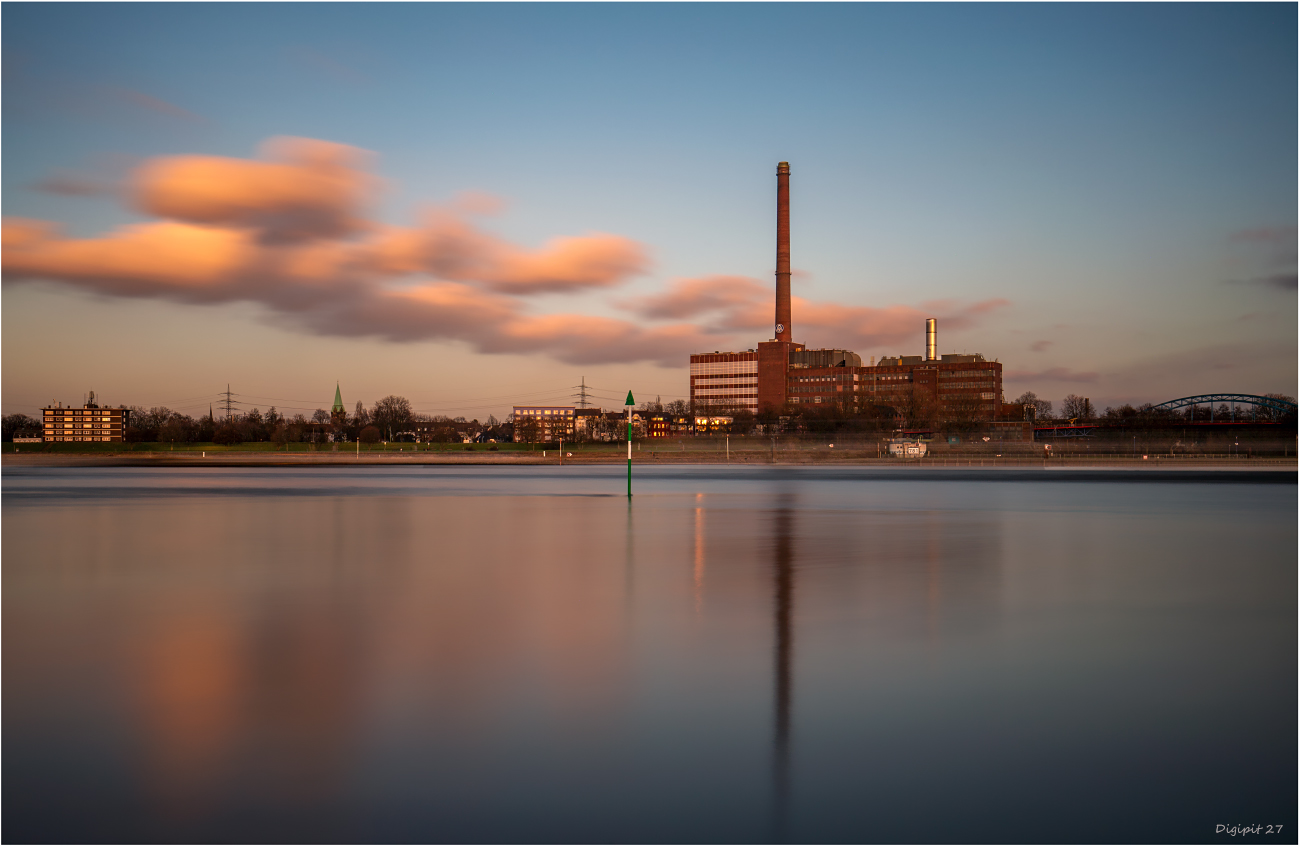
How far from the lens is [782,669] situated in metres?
8.05

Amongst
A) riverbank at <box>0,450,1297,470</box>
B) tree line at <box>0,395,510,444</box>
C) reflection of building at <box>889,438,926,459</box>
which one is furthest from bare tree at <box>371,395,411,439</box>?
reflection of building at <box>889,438,926,459</box>

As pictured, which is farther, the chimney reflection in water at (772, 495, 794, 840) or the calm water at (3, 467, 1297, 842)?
the chimney reflection in water at (772, 495, 794, 840)

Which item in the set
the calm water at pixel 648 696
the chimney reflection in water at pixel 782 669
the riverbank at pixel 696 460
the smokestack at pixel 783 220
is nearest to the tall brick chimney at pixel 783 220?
the smokestack at pixel 783 220

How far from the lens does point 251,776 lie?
211 inches

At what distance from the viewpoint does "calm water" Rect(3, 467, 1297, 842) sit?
194 inches

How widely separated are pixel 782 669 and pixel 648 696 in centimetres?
146

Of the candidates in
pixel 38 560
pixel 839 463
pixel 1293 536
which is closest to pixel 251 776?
pixel 38 560

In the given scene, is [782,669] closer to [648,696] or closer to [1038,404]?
[648,696]

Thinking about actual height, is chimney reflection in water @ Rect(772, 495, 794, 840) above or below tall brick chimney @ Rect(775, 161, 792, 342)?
below

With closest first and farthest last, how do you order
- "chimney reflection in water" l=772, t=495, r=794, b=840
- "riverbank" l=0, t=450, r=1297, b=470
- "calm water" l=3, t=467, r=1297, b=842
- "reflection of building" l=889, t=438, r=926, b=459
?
"calm water" l=3, t=467, r=1297, b=842
"chimney reflection in water" l=772, t=495, r=794, b=840
"riverbank" l=0, t=450, r=1297, b=470
"reflection of building" l=889, t=438, r=926, b=459

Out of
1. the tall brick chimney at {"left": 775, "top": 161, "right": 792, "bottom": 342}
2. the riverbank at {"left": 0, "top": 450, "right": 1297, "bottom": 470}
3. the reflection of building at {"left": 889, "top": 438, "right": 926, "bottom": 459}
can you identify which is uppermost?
the tall brick chimney at {"left": 775, "top": 161, "right": 792, "bottom": 342}

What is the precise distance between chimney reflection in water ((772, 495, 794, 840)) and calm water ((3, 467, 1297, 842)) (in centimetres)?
4

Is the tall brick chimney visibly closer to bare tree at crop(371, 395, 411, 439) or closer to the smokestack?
the smokestack

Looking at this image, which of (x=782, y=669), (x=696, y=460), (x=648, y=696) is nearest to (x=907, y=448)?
(x=696, y=460)
